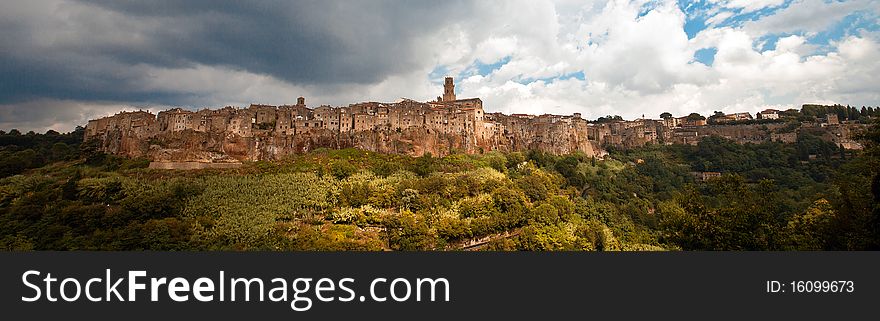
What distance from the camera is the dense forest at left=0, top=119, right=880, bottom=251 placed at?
2328cm

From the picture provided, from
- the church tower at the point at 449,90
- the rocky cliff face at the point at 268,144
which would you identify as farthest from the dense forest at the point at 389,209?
the church tower at the point at 449,90

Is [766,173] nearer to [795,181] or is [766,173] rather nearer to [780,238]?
[795,181]

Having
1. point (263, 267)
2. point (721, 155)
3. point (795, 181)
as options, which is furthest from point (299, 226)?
point (721, 155)

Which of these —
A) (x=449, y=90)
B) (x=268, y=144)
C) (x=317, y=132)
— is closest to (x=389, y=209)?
(x=268, y=144)

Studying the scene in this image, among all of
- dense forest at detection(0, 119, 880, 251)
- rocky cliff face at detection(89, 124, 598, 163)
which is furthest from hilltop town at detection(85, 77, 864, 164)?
dense forest at detection(0, 119, 880, 251)

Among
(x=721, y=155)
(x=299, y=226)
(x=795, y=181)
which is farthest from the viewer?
(x=721, y=155)

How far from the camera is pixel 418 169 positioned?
151 feet

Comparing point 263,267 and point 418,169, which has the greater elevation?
point 418,169

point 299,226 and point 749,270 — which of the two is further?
point 299,226

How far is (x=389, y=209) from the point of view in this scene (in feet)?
115

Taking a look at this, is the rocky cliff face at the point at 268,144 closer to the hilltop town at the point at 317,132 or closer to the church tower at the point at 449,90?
the hilltop town at the point at 317,132

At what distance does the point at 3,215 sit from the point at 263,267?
31383 mm

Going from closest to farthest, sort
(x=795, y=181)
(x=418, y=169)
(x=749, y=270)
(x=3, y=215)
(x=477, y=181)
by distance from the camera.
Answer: (x=749, y=270) < (x=3, y=215) < (x=477, y=181) < (x=418, y=169) < (x=795, y=181)

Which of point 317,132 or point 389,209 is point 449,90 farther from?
point 389,209
